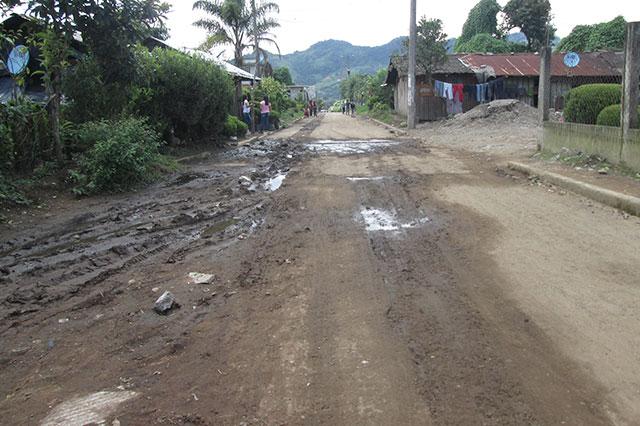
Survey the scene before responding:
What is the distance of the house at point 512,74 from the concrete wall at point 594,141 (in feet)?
61.5

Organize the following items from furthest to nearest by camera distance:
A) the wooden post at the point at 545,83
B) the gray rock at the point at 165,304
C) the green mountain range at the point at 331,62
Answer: the green mountain range at the point at 331,62 < the wooden post at the point at 545,83 < the gray rock at the point at 165,304

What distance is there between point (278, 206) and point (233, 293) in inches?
148

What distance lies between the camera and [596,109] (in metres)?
12.1

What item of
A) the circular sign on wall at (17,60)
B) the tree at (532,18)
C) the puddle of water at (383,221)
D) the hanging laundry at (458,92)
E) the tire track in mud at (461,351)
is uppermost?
the tree at (532,18)

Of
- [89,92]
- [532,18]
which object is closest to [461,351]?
[89,92]

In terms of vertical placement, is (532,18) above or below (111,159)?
above

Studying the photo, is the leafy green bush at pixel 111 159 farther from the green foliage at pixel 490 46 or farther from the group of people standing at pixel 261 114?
the green foliage at pixel 490 46

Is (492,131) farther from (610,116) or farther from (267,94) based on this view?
(267,94)

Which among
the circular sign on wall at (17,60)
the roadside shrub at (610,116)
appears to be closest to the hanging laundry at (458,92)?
the roadside shrub at (610,116)

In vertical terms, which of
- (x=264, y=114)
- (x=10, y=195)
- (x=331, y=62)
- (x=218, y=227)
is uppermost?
(x=331, y=62)

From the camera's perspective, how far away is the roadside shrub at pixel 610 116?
10.9 m

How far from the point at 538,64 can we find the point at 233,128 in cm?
2185

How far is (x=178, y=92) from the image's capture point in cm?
1516

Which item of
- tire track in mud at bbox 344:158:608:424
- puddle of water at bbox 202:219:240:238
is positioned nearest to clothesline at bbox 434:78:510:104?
puddle of water at bbox 202:219:240:238
